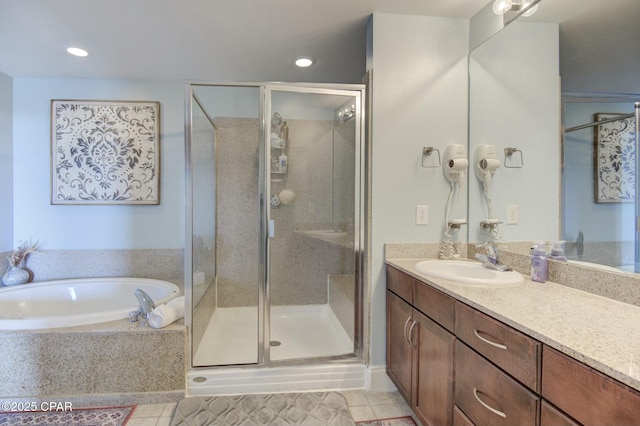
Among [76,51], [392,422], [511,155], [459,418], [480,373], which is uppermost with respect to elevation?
[76,51]

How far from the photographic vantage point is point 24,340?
174cm

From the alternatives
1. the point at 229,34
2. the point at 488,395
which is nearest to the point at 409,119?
the point at 229,34

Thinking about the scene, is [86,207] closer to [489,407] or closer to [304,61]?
[304,61]

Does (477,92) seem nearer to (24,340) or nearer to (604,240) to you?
(604,240)

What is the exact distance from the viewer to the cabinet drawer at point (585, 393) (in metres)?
0.66

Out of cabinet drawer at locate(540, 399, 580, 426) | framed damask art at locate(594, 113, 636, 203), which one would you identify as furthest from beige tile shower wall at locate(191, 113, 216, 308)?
framed damask art at locate(594, 113, 636, 203)

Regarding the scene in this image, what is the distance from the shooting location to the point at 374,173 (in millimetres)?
1972

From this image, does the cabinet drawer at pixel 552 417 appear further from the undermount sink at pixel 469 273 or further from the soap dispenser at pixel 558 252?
the soap dispenser at pixel 558 252

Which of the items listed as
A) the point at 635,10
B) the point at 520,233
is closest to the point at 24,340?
the point at 520,233

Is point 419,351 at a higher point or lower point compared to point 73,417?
higher

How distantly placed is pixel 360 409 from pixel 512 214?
149 centimetres

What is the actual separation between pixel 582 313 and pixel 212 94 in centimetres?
227

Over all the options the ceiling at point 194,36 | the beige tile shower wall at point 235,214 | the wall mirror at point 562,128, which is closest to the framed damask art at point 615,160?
the wall mirror at point 562,128

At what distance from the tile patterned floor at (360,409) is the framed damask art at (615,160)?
154cm
